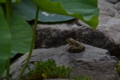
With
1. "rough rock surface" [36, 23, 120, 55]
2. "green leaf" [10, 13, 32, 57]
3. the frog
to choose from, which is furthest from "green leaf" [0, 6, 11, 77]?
"rough rock surface" [36, 23, 120, 55]

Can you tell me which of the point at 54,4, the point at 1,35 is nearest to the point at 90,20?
the point at 54,4

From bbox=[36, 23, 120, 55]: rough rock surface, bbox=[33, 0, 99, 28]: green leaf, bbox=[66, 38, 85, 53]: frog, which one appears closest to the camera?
bbox=[33, 0, 99, 28]: green leaf

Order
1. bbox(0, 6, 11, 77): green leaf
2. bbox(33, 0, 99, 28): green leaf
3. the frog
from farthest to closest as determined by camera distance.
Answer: the frog → bbox(33, 0, 99, 28): green leaf → bbox(0, 6, 11, 77): green leaf

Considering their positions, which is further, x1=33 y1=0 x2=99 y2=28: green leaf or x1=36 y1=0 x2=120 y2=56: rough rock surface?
x1=36 y1=0 x2=120 y2=56: rough rock surface

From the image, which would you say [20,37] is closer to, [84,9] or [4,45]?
[84,9]

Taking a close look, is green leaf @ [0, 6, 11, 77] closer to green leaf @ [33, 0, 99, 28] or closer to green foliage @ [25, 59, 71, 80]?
green leaf @ [33, 0, 99, 28]

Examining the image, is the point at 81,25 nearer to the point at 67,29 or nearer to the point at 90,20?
the point at 67,29

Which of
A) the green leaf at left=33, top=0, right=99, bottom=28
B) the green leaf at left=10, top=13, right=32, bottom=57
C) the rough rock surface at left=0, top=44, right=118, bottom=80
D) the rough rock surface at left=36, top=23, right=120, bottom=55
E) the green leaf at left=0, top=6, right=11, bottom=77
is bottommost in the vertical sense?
the rough rock surface at left=36, top=23, right=120, bottom=55
